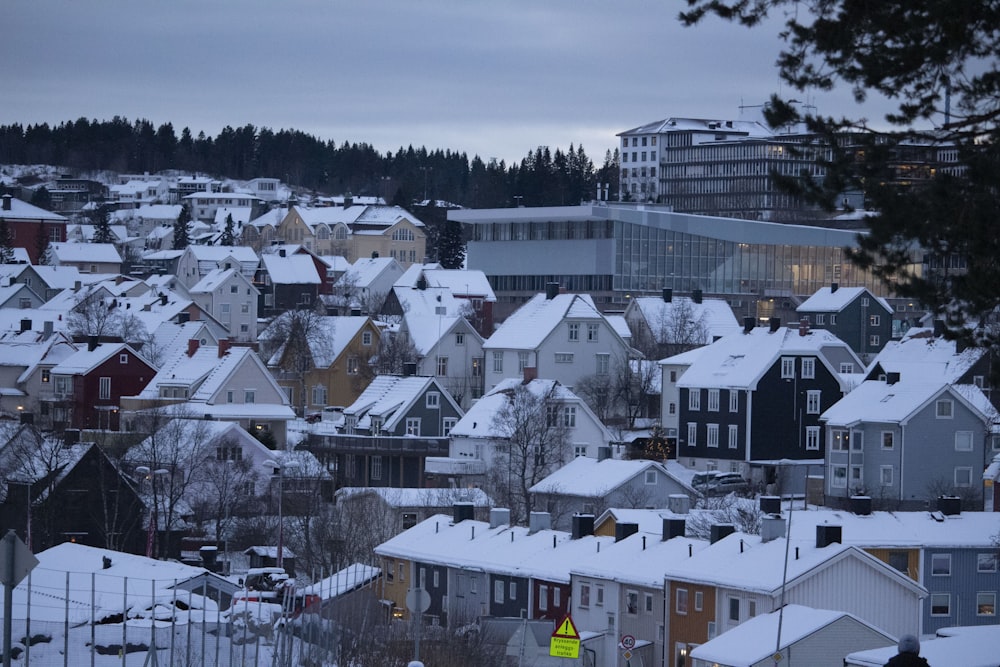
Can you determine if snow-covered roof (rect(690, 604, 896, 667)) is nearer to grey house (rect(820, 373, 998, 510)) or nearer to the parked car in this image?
the parked car

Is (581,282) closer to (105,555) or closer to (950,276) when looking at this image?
(105,555)

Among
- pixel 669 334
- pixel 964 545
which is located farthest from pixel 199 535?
pixel 669 334

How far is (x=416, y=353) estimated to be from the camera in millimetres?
84875

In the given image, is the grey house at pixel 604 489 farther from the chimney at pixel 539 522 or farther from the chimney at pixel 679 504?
the chimney at pixel 539 522

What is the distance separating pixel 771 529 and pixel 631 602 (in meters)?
3.55

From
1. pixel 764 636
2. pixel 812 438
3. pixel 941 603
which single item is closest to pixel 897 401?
pixel 812 438

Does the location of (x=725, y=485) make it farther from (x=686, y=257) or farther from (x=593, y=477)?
(x=686, y=257)

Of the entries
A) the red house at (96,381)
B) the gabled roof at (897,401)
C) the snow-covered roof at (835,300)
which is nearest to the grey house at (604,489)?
the gabled roof at (897,401)

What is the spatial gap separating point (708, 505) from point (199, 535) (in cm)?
1422

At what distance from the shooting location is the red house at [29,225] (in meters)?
160

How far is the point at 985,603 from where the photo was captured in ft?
153

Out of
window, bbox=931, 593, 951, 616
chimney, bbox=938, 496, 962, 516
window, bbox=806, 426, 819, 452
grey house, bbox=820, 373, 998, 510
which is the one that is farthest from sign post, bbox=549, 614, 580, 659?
window, bbox=806, 426, 819, 452

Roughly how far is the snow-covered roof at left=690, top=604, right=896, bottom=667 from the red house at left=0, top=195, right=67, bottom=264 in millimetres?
126851

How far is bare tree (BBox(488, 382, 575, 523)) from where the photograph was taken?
64688 millimetres
